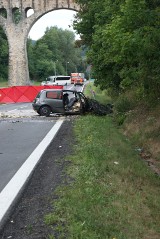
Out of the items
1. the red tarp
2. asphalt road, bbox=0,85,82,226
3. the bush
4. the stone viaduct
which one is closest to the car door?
the bush

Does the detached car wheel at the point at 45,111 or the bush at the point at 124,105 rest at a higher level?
the bush at the point at 124,105

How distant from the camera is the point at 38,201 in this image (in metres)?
6.56

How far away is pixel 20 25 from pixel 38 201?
6519 centimetres

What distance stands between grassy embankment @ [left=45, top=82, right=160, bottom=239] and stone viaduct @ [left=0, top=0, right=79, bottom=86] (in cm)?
5971

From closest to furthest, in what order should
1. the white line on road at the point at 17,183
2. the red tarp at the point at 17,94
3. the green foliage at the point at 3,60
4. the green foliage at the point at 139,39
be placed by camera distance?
the white line on road at the point at 17,183 → the green foliage at the point at 139,39 → the red tarp at the point at 17,94 → the green foliage at the point at 3,60

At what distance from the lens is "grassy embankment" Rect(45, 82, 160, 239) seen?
5438mm

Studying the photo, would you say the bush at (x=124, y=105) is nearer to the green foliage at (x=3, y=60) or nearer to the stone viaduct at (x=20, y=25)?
the stone viaduct at (x=20, y=25)

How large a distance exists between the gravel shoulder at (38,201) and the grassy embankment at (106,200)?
0.50ft

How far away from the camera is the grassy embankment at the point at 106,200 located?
544 cm

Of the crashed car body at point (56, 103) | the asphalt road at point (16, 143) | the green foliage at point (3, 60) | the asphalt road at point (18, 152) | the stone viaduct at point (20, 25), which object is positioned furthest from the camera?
the green foliage at point (3, 60)

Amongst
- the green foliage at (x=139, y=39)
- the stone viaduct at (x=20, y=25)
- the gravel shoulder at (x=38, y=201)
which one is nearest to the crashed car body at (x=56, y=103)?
the green foliage at (x=139, y=39)

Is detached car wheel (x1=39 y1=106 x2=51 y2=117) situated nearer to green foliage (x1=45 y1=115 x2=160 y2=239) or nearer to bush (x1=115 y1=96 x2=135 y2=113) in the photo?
bush (x1=115 y1=96 x2=135 y2=113)

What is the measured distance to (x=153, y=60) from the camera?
502 inches

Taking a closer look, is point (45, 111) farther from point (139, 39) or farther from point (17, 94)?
point (17, 94)
